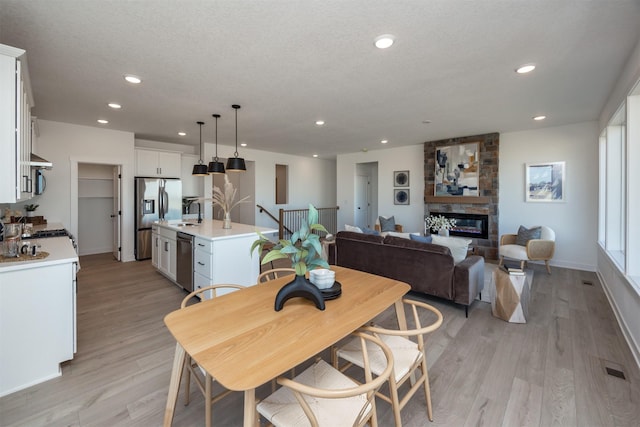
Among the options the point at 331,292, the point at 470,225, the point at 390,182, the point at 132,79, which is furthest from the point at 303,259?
the point at 390,182

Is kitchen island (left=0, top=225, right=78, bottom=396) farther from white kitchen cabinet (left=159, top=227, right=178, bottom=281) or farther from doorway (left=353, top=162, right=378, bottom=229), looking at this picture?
doorway (left=353, top=162, right=378, bottom=229)

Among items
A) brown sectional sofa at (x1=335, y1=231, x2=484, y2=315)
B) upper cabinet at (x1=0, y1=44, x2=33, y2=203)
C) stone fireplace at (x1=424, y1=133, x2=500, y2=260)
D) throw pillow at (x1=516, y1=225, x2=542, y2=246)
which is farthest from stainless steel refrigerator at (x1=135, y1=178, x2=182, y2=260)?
throw pillow at (x1=516, y1=225, x2=542, y2=246)

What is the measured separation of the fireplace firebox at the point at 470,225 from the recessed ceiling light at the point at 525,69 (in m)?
3.63

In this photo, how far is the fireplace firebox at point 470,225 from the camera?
586cm

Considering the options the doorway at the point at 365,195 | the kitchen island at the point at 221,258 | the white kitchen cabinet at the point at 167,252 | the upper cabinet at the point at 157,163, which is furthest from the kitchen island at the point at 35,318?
the doorway at the point at 365,195

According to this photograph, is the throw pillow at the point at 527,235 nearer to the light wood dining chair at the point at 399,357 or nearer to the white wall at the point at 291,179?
the light wood dining chair at the point at 399,357

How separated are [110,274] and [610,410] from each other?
239 inches

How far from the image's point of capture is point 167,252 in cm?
428

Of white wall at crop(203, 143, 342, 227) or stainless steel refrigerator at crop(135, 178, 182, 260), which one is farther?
white wall at crop(203, 143, 342, 227)

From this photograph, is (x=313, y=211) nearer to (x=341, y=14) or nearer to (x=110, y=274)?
(x=341, y=14)

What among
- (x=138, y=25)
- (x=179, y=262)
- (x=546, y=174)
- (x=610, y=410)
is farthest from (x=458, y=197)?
(x=138, y=25)

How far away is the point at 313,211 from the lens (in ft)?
5.07

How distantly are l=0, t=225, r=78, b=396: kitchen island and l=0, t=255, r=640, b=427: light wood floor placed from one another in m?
0.13

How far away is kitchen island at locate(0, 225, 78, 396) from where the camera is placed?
1942 millimetres
